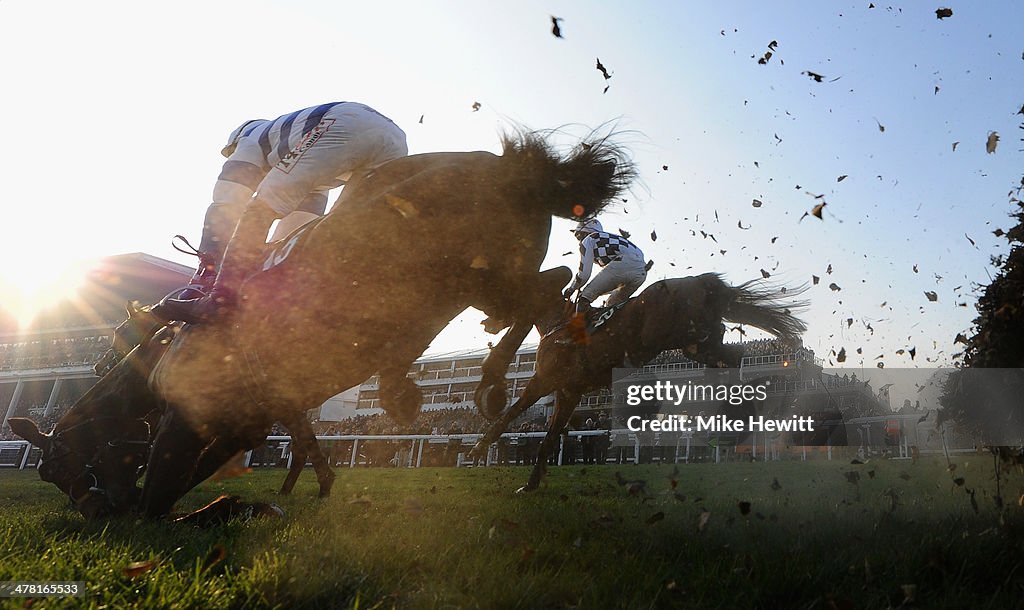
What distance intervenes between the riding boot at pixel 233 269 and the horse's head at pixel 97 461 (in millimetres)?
1036

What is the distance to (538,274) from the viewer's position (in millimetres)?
3348

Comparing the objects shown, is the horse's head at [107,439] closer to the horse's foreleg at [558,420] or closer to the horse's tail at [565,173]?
the horse's tail at [565,173]

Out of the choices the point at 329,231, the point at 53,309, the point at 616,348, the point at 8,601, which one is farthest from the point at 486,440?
the point at 53,309

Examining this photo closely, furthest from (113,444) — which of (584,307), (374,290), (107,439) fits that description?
(584,307)

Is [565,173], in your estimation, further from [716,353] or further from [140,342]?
[716,353]

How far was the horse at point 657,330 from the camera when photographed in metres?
7.79

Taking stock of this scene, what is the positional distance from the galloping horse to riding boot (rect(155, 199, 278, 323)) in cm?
9

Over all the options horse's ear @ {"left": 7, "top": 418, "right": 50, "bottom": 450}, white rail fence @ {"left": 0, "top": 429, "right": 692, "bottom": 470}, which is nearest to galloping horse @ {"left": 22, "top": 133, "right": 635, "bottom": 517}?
horse's ear @ {"left": 7, "top": 418, "right": 50, "bottom": 450}

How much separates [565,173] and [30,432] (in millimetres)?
3687

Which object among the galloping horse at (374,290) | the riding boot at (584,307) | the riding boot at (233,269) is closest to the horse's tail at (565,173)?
the galloping horse at (374,290)

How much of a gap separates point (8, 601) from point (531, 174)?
101 inches

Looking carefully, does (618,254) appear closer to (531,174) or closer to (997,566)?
(531,174)

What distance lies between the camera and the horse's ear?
3.79 metres

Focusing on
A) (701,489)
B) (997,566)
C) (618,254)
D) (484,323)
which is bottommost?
(701,489)
